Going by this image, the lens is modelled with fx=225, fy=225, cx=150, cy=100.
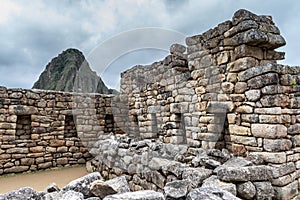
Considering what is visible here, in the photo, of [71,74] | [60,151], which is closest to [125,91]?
[60,151]

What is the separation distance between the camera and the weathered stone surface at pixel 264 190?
2773 millimetres

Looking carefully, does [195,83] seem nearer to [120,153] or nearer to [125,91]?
[120,153]

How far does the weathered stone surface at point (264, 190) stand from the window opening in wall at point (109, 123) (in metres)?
6.63

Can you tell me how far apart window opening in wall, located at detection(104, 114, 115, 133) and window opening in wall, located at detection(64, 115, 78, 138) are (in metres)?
1.26

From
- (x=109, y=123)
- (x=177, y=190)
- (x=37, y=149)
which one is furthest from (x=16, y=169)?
(x=177, y=190)

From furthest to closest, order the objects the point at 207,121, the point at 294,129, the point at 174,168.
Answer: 1. the point at 207,121
2. the point at 294,129
3. the point at 174,168

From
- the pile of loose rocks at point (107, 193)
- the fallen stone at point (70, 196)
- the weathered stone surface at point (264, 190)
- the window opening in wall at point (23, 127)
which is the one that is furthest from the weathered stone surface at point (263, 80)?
the window opening in wall at point (23, 127)

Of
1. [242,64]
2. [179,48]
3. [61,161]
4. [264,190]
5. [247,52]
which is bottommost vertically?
[61,161]

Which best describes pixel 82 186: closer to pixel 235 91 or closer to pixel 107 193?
pixel 107 193

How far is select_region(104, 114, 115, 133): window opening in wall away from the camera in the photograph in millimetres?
8789

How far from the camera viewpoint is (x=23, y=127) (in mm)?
7055

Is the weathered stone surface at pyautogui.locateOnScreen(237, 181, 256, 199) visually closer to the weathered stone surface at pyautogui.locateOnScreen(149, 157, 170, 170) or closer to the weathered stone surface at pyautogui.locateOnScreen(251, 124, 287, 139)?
the weathered stone surface at pyautogui.locateOnScreen(251, 124, 287, 139)

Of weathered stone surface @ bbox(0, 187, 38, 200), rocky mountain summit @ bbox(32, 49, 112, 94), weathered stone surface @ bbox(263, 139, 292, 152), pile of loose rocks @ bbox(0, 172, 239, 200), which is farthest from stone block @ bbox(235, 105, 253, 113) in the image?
rocky mountain summit @ bbox(32, 49, 112, 94)

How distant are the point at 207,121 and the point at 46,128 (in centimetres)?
535
